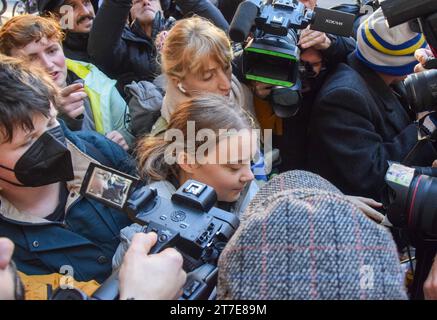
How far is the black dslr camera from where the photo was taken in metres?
1.75

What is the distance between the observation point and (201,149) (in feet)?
5.49

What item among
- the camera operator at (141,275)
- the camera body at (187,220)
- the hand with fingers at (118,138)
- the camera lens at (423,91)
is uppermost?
the camera lens at (423,91)

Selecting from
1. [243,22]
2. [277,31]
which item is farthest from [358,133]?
[243,22]

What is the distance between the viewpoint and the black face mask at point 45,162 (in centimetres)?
143

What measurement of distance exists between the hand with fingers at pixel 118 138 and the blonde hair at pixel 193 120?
0.20 meters

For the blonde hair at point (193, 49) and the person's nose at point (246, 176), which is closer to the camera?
the person's nose at point (246, 176)

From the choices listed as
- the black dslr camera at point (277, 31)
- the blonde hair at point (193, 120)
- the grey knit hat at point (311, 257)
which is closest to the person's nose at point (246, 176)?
the blonde hair at point (193, 120)

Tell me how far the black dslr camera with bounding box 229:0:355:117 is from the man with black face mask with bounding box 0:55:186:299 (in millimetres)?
722

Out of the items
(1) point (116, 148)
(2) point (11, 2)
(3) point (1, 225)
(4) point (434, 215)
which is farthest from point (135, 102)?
(2) point (11, 2)

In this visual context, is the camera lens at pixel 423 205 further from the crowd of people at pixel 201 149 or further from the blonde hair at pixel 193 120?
the blonde hair at pixel 193 120

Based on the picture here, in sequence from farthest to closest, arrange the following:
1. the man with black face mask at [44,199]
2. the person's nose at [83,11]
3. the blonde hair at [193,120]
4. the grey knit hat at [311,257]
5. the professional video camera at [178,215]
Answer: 1. the person's nose at [83,11]
2. the blonde hair at [193,120]
3. the man with black face mask at [44,199]
4. the professional video camera at [178,215]
5. the grey knit hat at [311,257]

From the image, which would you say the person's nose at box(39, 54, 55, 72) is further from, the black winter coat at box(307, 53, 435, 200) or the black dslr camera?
the black winter coat at box(307, 53, 435, 200)

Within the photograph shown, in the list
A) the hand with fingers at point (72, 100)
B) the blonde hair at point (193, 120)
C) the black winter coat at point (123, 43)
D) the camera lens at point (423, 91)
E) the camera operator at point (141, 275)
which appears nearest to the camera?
the camera operator at point (141, 275)

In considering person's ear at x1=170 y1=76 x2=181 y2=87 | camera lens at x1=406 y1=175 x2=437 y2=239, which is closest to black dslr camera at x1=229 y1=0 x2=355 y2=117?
person's ear at x1=170 y1=76 x2=181 y2=87
